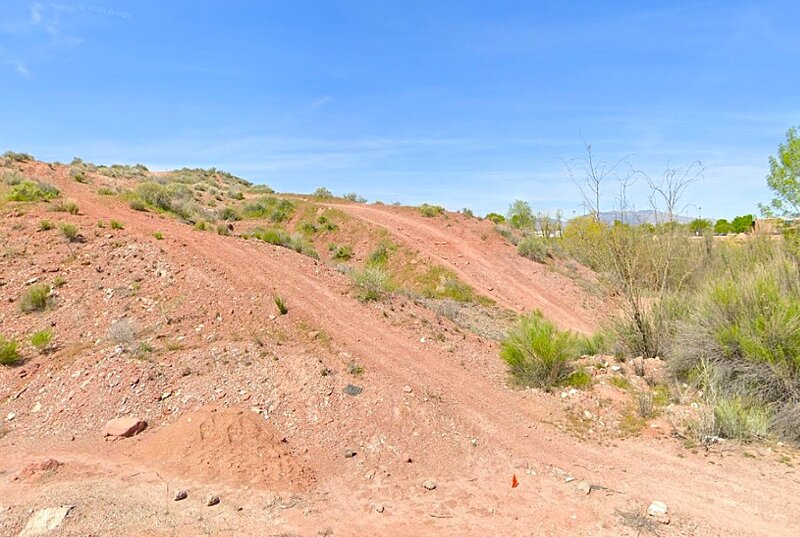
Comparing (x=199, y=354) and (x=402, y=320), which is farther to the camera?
(x=402, y=320)

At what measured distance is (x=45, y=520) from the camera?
427 cm

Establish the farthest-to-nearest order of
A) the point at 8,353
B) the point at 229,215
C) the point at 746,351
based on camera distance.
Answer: the point at 229,215 < the point at 8,353 < the point at 746,351

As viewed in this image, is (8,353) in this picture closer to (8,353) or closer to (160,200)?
(8,353)

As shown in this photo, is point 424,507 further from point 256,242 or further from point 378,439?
point 256,242

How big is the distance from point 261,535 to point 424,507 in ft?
5.08

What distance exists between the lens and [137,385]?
6699 millimetres

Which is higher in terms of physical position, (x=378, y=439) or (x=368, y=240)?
(x=368, y=240)

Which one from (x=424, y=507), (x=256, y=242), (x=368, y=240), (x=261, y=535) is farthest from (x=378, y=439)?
(x=368, y=240)

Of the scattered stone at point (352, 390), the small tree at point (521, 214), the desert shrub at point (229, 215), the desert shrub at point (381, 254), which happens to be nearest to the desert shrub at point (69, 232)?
the scattered stone at point (352, 390)

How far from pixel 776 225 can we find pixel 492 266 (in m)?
9.47

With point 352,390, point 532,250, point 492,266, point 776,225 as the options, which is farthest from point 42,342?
point 532,250

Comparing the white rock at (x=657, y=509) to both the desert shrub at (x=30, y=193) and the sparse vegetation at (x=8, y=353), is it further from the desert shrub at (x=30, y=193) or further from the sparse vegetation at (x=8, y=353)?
the desert shrub at (x=30, y=193)

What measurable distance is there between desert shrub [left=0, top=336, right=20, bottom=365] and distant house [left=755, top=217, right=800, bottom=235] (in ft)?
51.5

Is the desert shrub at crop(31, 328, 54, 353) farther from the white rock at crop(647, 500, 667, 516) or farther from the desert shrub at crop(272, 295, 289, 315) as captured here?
the white rock at crop(647, 500, 667, 516)
